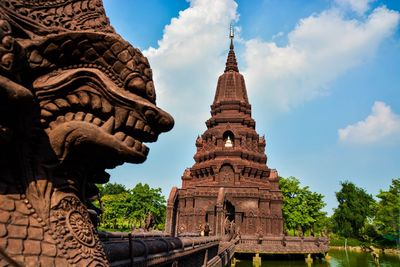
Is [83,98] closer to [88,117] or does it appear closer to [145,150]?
[88,117]

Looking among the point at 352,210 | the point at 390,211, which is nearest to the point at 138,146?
the point at 390,211

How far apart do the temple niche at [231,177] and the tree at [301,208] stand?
1104cm

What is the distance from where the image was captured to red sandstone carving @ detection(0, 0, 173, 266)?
7.20ft

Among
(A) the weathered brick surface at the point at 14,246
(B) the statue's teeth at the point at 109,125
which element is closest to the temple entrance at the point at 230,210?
(B) the statue's teeth at the point at 109,125

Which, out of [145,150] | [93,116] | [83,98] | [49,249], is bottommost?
[49,249]

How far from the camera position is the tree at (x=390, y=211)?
38.0m

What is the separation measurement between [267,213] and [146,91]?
100 ft

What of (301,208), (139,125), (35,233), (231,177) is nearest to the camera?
(35,233)

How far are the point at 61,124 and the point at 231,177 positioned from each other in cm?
3137

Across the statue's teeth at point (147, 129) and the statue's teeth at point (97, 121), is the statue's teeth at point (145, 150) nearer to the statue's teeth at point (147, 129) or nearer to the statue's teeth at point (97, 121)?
the statue's teeth at point (147, 129)

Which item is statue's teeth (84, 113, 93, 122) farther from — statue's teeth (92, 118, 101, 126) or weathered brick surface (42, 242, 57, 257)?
weathered brick surface (42, 242, 57, 257)

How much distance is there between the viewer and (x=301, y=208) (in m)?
45.4

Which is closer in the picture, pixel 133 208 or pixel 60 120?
pixel 60 120

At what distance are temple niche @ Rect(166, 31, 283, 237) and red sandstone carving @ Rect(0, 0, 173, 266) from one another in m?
22.9
